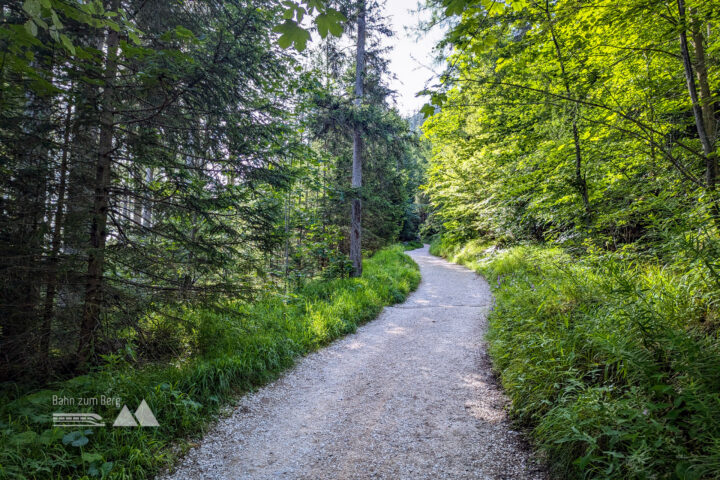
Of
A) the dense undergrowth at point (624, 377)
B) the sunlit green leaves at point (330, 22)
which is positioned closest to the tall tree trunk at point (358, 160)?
the dense undergrowth at point (624, 377)

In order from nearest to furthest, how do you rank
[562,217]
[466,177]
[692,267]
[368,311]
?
[692,267] → [562,217] → [368,311] → [466,177]

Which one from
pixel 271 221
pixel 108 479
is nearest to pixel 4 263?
pixel 108 479

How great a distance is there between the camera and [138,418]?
2.89 meters

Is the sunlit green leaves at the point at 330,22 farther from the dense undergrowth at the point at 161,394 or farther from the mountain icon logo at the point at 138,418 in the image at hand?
the mountain icon logo at the point at 138,418

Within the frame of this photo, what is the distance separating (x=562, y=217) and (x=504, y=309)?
258 centimetres

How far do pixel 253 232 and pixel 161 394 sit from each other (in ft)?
7.85

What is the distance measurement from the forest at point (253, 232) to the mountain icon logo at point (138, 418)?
8cm

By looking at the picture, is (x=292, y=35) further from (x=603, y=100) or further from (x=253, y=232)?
(x=603, y=100)

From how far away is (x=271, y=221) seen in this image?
15.3 ft

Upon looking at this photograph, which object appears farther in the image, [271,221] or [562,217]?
[562,217]

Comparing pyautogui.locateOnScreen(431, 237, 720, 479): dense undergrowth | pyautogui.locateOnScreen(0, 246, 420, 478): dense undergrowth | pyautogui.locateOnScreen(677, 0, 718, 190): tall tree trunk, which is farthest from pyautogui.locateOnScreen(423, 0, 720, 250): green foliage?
pyautogui.locateOnScreen(0, 246, 420, 478): dense undergrowth

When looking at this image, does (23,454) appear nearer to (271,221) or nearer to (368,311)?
(271,221)

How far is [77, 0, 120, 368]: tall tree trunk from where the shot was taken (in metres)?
3.54

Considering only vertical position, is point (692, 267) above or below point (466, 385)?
above
